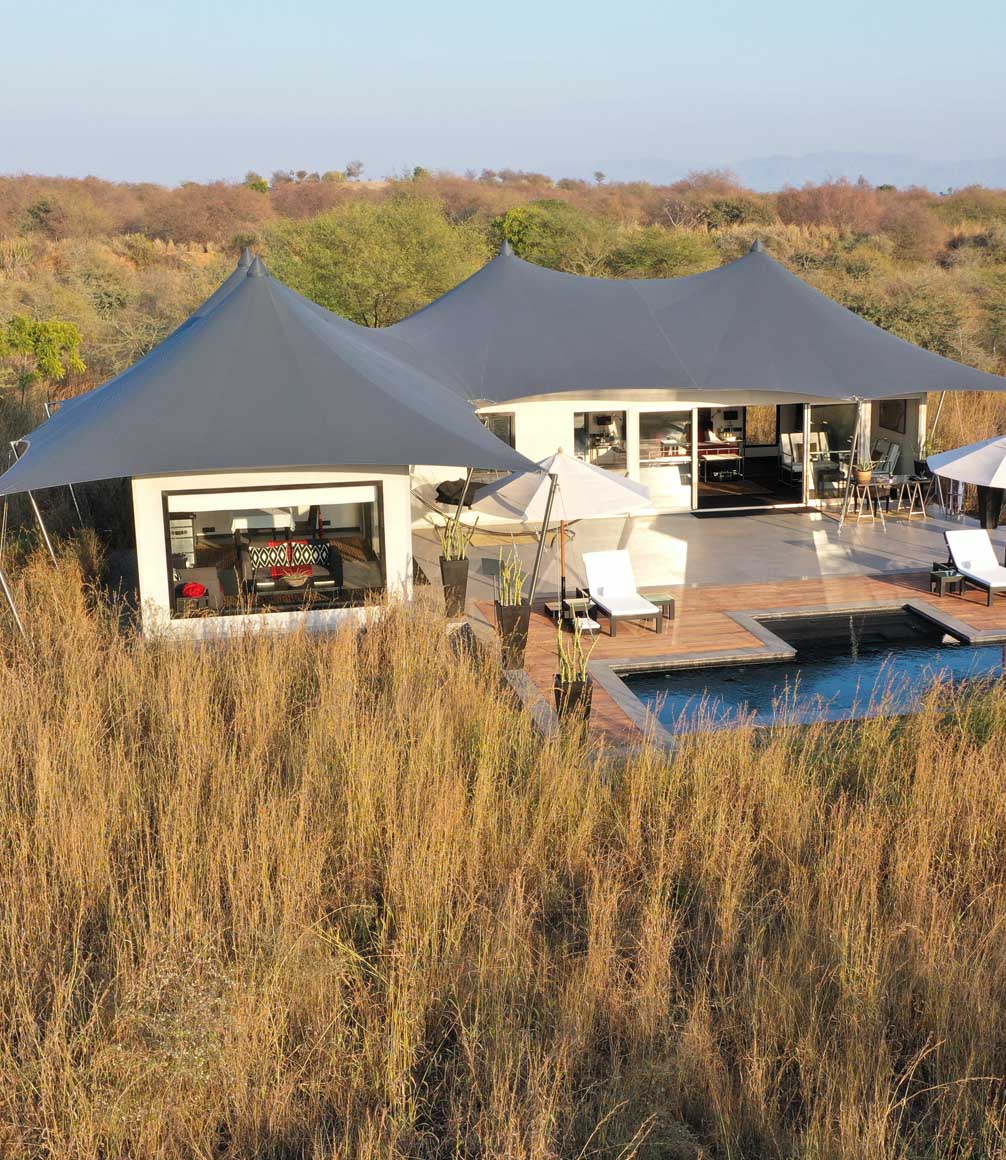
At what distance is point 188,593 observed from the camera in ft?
35.9

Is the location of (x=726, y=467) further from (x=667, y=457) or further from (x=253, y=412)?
(x=253, y=412)

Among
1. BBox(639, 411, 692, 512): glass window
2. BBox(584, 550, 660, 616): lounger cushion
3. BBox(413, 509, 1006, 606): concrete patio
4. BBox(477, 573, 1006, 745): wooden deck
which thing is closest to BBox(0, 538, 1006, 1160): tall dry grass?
BBox(477, 573, 1006, 745): wooden deck

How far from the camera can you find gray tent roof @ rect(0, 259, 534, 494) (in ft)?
33.3

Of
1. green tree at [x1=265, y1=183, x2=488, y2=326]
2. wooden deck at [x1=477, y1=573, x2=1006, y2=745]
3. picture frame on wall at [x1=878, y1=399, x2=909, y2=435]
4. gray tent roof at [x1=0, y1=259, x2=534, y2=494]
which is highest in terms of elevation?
green tree at [x1=265, y1=183, x2=488, y2=326]

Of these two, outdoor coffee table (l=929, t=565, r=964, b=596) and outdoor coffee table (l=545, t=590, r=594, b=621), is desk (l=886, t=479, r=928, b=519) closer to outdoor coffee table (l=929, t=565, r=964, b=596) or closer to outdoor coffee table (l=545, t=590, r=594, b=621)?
outdoor coffee table (l=929, t=565, r=964, b=596)

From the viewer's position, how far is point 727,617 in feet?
38.3

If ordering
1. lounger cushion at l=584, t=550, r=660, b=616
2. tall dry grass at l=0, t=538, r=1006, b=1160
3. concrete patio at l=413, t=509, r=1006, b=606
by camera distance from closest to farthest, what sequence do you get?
1. tall dry grass at l=0, t=538, r=1006, b=1160
2. lounger cushion at l=584, t=550, r=660, b=616
3. concrete patio at l=413, t=509, r=1006, b=606

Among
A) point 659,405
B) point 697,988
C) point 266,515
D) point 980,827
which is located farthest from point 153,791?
point 659,405

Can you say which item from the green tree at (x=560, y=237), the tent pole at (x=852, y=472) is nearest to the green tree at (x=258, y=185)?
the green tree at (x=560, y=237)

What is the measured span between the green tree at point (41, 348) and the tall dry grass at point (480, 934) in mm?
13632

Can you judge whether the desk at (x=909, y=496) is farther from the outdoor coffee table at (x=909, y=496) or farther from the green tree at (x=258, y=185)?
the green tree at (x=258, y=185)

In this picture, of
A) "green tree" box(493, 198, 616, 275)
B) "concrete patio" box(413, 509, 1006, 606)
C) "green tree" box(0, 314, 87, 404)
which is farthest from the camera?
"green tree" box(493, 198, 616, 275)

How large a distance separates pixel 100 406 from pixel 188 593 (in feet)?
5.88

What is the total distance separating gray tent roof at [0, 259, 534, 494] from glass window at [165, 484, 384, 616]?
71cm
